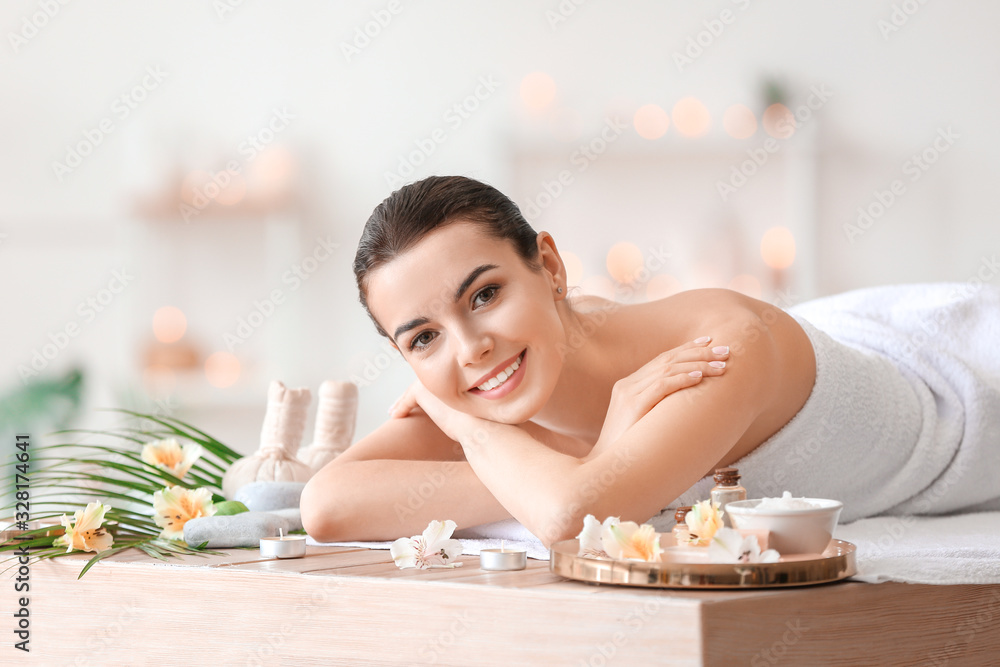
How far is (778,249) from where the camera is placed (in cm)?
289

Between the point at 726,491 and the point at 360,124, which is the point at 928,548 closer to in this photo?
the point at 726,491

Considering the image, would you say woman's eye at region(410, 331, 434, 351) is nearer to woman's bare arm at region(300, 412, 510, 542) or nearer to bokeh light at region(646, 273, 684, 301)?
woman's bare arm at region(300, 412, 510, 542)

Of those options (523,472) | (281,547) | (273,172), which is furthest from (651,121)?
(281,547)

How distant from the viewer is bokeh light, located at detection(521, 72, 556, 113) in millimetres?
3258

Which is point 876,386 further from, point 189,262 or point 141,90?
point 141,90

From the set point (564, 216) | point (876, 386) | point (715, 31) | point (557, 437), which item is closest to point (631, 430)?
point (557, 437)

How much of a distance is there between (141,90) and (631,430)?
3.08m

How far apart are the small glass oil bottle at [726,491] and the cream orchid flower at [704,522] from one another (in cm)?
5

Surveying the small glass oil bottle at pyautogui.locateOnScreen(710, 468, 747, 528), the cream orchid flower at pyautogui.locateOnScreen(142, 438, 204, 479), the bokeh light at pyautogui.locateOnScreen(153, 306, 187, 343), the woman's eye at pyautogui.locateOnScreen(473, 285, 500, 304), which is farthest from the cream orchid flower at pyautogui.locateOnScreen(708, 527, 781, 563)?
the bokeh light at pyautogui.locateOnScreen(153, 306, 187, 343)

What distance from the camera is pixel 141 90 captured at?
3559 mm

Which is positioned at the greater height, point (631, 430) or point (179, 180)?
point (179, 180)

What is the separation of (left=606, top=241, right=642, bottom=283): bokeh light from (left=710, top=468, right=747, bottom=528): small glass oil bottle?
2.08 meters

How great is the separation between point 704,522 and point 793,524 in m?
0.08

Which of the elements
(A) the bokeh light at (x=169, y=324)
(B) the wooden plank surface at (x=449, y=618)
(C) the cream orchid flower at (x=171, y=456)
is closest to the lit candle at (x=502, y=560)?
(B) the wooden plank surface at (x=449, y=618)
